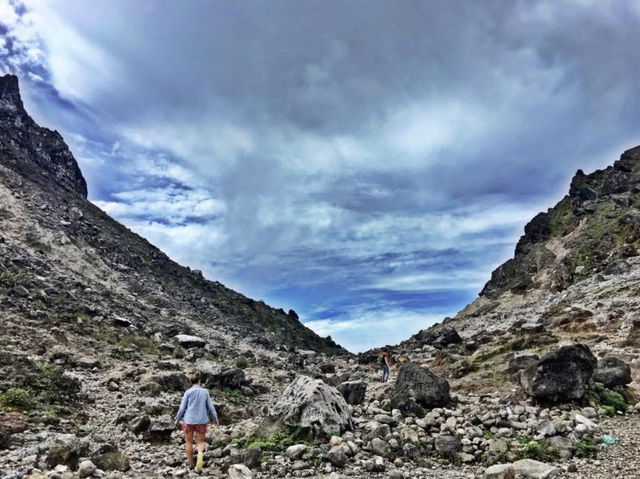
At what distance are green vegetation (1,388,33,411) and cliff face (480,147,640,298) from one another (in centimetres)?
5702

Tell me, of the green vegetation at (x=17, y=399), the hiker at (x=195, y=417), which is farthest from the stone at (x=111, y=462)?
the green vegetation at (x=17, y=399)

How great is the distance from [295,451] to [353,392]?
24.9 feet

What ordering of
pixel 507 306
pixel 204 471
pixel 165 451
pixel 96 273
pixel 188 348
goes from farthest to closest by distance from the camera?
pixel 507 306 → pixel 96 273 → pixel 188 348 → pixel 165 451 → pixel 204 471

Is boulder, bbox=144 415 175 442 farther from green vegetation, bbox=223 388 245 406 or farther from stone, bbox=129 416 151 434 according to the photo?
green vegetation, bbox=223 388 245 406

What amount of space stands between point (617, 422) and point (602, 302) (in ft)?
88.2

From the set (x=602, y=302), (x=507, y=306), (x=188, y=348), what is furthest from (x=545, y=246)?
(x=188, y=348)

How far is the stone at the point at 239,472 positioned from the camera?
394 inches

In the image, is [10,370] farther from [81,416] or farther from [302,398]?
[302,398]

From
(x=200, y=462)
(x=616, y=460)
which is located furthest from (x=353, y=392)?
(x=616, y=460)

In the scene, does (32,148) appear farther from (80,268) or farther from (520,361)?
(520,361)

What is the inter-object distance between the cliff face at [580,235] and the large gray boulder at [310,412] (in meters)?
51.2

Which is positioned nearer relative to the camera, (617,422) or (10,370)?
(617,422)

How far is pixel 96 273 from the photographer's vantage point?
57219 mm

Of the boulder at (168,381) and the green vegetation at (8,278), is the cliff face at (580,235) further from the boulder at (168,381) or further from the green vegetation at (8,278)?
the green vegetation at (8,278)
